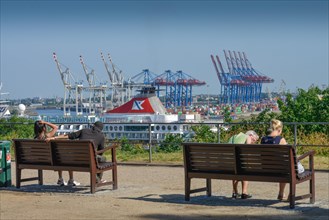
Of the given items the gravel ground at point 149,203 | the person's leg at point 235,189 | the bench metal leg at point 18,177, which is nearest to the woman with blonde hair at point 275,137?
the person's leg at point 235,189

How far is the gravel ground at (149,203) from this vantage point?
30.6ft

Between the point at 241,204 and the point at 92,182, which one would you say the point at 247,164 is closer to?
the point at 241,204

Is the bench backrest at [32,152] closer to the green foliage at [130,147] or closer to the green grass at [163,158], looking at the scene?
the green grass at [163,158]

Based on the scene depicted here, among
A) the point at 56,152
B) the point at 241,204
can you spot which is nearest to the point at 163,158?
the point at 56,152

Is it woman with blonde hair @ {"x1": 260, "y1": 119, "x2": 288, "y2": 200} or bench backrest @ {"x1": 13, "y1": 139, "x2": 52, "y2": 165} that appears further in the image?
bench backrest @ {"x1": 13, "y1": 139, "x2": 52, "y2": 165}

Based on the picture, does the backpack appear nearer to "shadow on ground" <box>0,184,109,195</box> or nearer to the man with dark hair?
the man with dark hair

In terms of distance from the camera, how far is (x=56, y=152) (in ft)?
38.7

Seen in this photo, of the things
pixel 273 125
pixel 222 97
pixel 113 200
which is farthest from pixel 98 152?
pixel 222 97

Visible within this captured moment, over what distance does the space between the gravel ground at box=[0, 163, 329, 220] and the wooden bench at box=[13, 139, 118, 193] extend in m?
0.37

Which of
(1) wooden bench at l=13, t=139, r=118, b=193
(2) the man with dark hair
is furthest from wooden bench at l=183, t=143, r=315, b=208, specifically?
(2) the man with dark hair

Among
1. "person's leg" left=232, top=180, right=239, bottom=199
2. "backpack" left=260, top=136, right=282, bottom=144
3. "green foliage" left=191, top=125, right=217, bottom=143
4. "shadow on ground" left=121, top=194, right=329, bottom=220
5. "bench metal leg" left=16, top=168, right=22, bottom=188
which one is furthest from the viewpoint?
"green foliage" left=191, top=125, right=217, bottom=143

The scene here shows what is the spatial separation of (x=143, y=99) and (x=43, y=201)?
216 feet

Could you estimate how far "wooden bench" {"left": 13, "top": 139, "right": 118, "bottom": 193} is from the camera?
447 inches

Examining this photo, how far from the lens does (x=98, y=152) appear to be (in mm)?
11477
